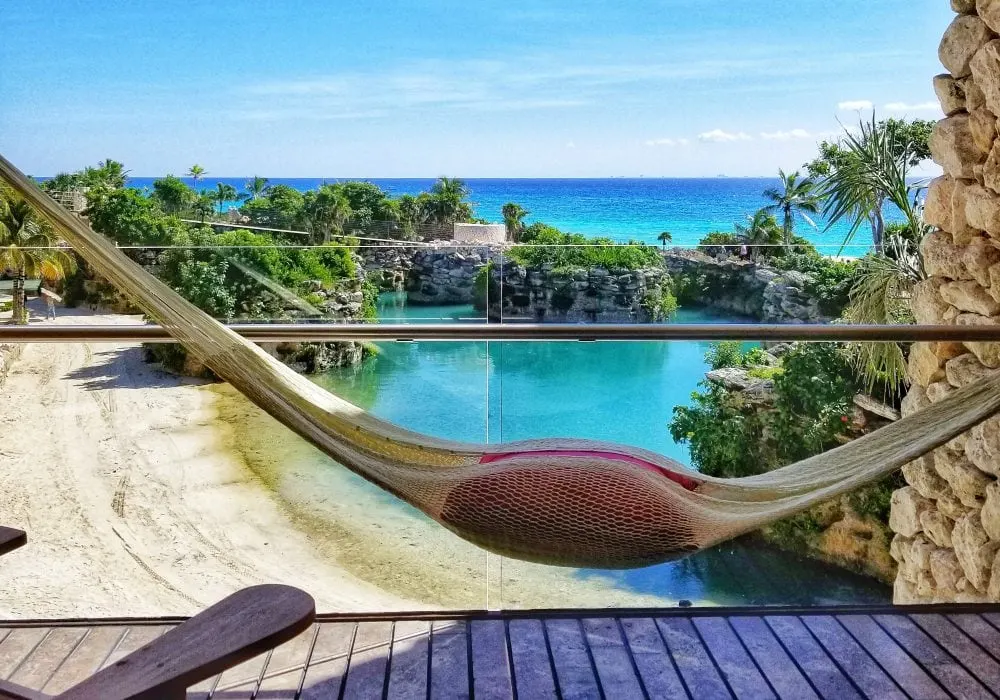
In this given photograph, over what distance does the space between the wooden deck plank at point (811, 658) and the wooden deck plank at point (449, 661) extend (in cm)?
61

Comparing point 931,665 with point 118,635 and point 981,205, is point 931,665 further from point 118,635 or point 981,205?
Result: point 118,635

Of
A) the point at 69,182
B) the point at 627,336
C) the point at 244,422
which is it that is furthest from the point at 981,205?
the point at 69,182

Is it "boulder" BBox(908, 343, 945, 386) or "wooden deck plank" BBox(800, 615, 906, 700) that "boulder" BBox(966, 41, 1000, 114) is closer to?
"boulder" BBox(908, 343, 945, 386)

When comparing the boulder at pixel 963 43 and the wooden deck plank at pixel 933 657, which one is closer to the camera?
the wooden deck plank at pixel 933 657

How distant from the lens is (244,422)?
3.18m

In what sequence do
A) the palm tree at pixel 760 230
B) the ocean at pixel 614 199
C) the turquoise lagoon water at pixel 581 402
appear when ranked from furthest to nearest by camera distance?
the ocean at pixel 614 199, the palm tree at pixel 760 230, the turquoise lagoon water at pixel 581 402

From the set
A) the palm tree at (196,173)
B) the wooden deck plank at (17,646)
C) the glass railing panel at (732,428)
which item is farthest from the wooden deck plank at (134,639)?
the palm tree at (196,173)

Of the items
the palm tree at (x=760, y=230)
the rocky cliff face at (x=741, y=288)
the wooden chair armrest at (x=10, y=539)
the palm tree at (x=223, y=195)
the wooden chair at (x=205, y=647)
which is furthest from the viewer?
the palm tree at (x=223, y=195)

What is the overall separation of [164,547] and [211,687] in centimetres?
128

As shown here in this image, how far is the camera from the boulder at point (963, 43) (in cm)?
235

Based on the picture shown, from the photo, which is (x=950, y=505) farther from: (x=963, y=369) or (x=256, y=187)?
(x=256, y=187)

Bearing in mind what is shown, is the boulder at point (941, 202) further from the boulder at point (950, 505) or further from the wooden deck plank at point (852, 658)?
the wooden deck plank at point (852, 658)

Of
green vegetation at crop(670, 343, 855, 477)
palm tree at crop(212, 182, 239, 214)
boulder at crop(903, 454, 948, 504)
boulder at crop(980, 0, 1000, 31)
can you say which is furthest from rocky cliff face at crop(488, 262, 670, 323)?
palm tree at crop(212, 182, 239, 214)

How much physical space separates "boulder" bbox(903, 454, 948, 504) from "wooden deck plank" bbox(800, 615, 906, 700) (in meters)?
1.08
